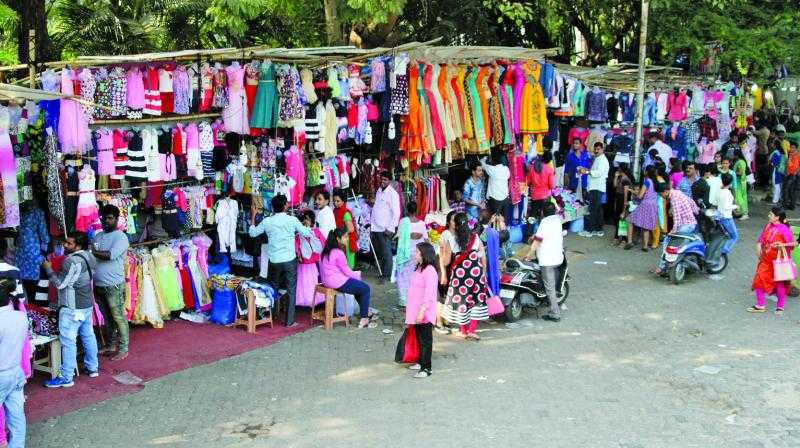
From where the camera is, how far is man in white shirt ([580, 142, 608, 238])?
16.3m

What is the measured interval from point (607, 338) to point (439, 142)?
4491 millimetres

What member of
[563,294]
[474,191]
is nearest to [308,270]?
[563,294]

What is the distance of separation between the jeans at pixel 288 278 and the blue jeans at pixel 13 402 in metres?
4.11

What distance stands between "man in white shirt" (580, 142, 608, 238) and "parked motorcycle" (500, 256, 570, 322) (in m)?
5.10

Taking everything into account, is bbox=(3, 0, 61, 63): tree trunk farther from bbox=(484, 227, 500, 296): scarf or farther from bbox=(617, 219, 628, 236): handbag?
bbox=(617, 219, 628, 236): handbag

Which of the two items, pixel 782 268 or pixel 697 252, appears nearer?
pixel 782 268

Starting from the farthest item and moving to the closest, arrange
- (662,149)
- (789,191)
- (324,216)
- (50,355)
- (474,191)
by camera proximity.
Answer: (789,191) → (662,149) → (474,191) → (324,216) → (50,355)

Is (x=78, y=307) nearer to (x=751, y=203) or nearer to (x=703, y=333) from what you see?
(x=703, y=333)

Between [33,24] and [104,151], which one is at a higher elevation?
[33,24]

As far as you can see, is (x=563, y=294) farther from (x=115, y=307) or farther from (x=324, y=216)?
(x=115, y=307)

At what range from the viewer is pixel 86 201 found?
394 inches

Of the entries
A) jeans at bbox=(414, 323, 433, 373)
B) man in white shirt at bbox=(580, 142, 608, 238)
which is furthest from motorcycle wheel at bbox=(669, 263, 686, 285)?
jeans at bbox=(414, 323, 433, 373)

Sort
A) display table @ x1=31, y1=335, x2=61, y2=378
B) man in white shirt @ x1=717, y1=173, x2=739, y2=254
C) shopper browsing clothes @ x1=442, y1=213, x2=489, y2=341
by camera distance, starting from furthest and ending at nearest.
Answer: man in white shirt @ x1=717, y1=173, x2=739, y2=254 → shopper browsing clothes @ x1=442, y1=213, x2=489, y2=341 → display table @ x1=31, y1=335, x2=61, y2=378

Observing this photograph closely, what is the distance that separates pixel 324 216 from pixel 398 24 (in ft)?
27.8
